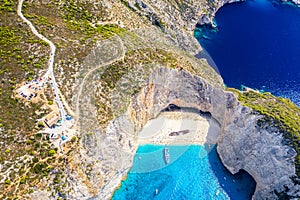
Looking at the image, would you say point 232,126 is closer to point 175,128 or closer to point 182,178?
point 175,128

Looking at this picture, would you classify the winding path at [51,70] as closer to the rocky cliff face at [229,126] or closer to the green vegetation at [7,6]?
the green vegetation at [7,6]

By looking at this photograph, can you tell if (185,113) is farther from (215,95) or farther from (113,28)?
(113,28)

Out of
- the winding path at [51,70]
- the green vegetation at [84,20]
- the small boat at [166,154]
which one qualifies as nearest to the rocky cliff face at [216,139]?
the winding path at [51,70]

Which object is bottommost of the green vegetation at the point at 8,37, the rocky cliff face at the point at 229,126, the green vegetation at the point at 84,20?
the rocky cliff face at the point at 229,126

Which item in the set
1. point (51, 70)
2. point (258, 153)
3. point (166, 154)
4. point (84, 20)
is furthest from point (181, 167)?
point (84, 20)

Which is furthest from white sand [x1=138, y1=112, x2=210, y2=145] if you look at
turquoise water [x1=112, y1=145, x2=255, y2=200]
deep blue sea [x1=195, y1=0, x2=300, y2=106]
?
deep blue sea [x1=195, y1=0, x2=300, y2=106]

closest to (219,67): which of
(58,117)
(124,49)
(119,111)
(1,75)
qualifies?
(124,49)
